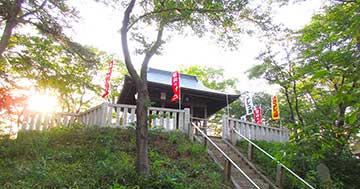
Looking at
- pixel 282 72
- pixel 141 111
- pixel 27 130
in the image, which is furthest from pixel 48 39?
pixel 282 72

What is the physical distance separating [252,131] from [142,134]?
5793 millimetres

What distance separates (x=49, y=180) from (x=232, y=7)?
6.25 m

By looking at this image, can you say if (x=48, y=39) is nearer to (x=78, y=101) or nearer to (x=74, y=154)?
(x=74, y=154)

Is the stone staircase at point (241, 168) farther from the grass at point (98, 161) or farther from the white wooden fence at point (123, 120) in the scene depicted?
the white wooden fence at point (123, 120)

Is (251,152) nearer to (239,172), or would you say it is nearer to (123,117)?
(239,172)

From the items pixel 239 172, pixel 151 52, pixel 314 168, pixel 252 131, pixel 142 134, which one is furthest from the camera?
pixel 252 131

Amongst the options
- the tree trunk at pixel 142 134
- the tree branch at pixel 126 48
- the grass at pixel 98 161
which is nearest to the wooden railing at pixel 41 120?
the grass at pixel 98 161

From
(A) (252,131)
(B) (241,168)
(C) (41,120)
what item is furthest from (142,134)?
(A) (252,131)

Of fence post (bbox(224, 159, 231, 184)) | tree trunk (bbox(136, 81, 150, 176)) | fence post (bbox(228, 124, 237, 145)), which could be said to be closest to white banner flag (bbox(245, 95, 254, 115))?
fence post (bbox(228, 124, 237, 145))

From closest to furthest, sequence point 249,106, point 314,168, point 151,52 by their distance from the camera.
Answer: point 151,52, point 314,168, point 249,106

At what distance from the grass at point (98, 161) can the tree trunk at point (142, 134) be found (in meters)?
0.25

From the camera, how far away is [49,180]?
17.5ft

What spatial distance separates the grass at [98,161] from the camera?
5613 mm

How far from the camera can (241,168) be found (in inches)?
319
